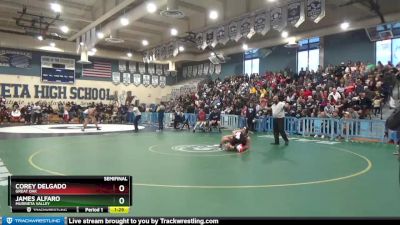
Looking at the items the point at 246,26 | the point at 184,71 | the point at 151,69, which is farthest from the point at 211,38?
the point at 151,69

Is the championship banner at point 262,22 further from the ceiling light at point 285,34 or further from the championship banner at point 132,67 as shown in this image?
the championship banner at point 132,67

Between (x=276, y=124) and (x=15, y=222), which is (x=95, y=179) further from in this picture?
(x=276, y=124)

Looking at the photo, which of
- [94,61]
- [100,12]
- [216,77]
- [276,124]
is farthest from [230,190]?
[94,61]

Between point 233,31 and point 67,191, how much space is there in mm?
15655

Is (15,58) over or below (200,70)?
over

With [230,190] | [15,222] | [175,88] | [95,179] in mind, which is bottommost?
[230,190]

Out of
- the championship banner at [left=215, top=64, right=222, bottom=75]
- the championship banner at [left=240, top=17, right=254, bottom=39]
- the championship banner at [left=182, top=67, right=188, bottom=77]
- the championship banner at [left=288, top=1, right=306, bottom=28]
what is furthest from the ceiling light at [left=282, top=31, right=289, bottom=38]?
the championship banner at [left=182, top=67, right=188, bottom=77]

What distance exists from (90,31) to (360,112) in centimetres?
1769

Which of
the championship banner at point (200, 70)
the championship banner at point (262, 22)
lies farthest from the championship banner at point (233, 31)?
the championship banner at point (200, 70)

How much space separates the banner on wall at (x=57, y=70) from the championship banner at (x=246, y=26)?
1913 cm

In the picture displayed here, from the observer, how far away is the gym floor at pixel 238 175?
418 centimetres

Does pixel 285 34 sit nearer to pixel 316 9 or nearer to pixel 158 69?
pixel 316 9

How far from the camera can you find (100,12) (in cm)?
1909
